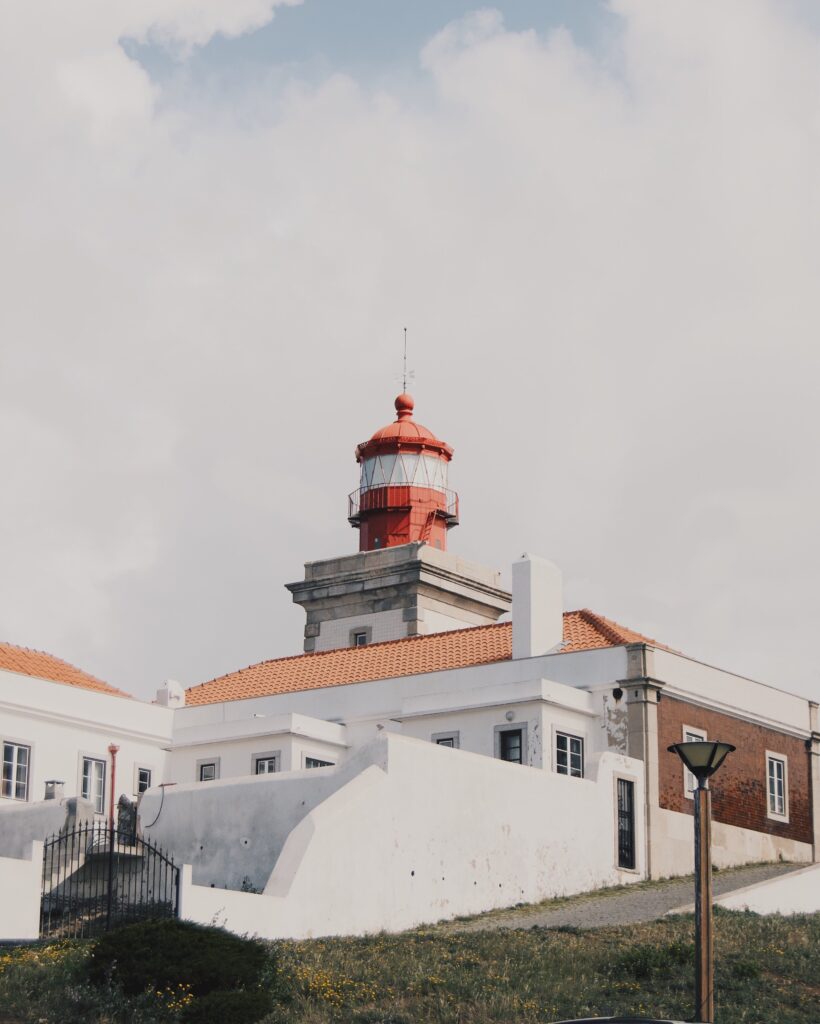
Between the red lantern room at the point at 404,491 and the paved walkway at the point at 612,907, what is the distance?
68.5ft

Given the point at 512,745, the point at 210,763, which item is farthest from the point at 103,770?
the point at 512,745

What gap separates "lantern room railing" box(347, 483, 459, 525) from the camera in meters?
52.8

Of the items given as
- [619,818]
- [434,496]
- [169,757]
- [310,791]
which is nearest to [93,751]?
[169,757]

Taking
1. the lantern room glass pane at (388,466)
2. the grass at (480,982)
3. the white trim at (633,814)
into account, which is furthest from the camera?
the lantern room glass pane at (388,466)

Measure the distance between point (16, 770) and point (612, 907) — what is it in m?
13.1

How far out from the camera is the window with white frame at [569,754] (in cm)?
3397

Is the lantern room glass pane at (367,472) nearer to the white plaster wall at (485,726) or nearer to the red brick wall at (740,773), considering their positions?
the white plaster wall at (485,726)

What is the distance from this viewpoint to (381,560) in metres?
50.4

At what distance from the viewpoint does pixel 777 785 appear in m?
37.5

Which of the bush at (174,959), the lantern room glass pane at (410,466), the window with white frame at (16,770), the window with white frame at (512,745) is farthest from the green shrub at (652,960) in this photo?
the lantern room glass pane at (410,466)

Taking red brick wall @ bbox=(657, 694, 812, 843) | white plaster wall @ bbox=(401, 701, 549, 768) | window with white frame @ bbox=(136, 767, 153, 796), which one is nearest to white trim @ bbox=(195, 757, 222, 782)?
window with white frame @ bbox=(136, 767, 153, 796)

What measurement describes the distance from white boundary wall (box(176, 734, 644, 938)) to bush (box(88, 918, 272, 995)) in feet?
14.1

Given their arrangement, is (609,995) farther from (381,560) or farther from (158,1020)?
(381,560)

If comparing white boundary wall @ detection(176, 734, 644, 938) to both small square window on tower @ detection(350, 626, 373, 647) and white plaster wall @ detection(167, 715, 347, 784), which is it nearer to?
white plaster wall @ detection(167, 715, 347, 784)
